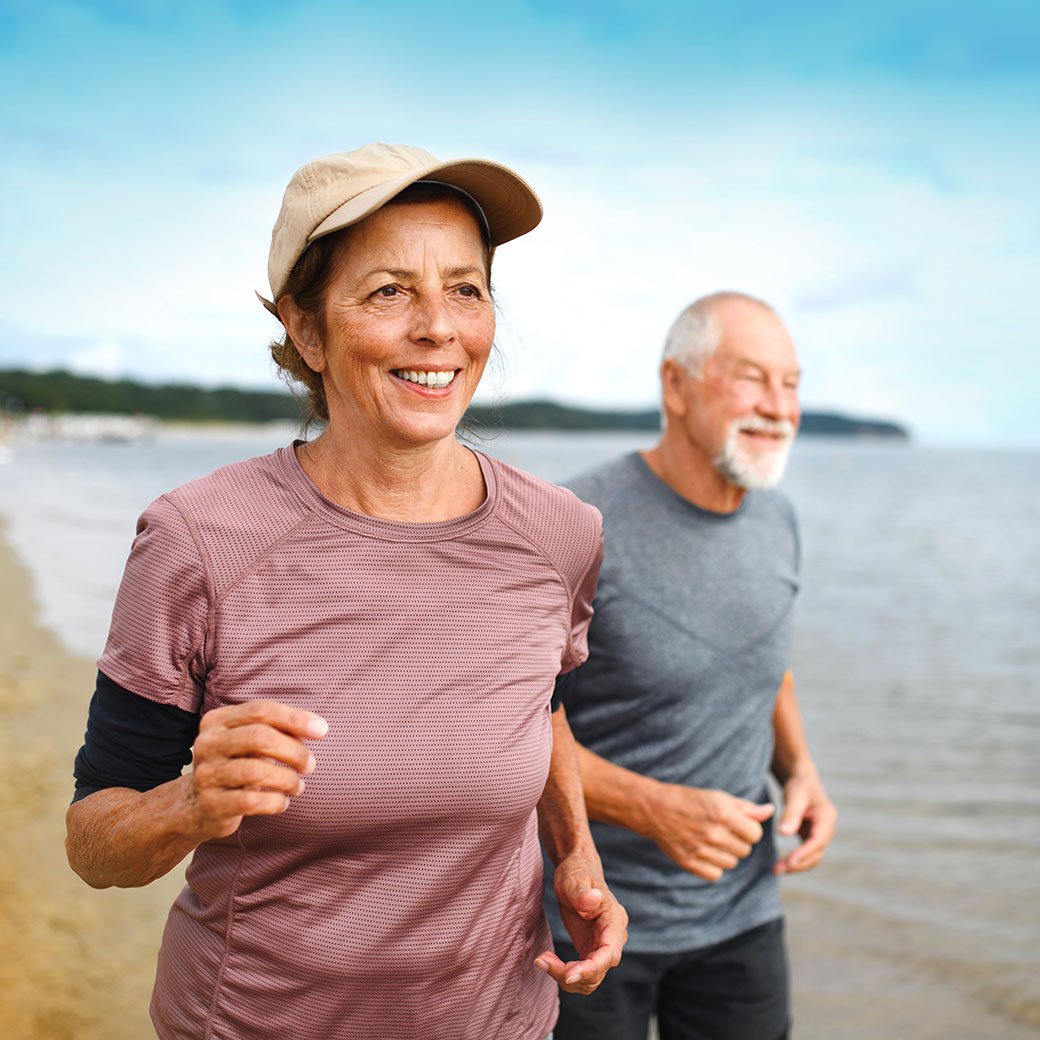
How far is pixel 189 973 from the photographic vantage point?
187cm

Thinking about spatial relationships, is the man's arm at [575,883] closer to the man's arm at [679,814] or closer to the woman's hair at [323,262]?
the man's arm at [679,814]

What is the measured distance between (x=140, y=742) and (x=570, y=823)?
0.94 metres

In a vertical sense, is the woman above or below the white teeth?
below

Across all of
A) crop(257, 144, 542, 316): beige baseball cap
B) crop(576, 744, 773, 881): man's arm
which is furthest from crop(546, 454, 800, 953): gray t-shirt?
crop(257, 144, 542, 316): beige baseball cap

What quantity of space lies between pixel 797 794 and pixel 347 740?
6.25ft

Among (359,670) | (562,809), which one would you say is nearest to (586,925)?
(562,809)

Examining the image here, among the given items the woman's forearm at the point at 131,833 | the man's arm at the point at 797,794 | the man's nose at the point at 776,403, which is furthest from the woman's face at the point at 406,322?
the man's arm at the point at 797,794

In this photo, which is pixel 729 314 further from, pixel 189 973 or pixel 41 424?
pixel 41 424

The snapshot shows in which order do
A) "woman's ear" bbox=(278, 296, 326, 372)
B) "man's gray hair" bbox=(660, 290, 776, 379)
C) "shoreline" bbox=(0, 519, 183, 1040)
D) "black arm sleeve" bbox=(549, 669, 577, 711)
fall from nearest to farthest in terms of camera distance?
"woman's ear" bbox=(278, 296, 326, 372)
"black arm sleeve" bbox=(549, 669, 577, 711)
"man's gray hair" bbox=(660, 290, 776, 379)
"shoreline" bbox=(0, 519, 183, 1040)

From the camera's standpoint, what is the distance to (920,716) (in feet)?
31.7

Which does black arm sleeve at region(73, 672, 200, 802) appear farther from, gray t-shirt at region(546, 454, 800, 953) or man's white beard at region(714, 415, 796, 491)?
man's white beard at region(714, 415, 796, 491)

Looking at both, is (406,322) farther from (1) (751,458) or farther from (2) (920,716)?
(2) (920,716)

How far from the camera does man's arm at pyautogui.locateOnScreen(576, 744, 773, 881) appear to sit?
262cm

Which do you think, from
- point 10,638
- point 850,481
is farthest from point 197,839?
point 850,481
